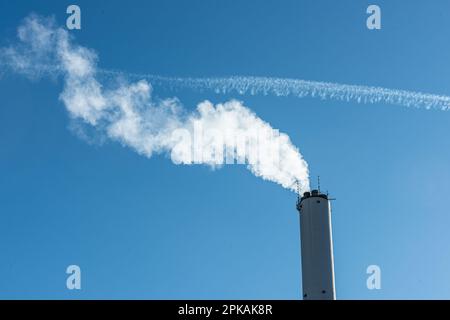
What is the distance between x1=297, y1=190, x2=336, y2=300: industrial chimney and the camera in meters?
125

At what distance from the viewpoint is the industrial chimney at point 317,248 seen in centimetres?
12464

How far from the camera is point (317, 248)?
414ft
